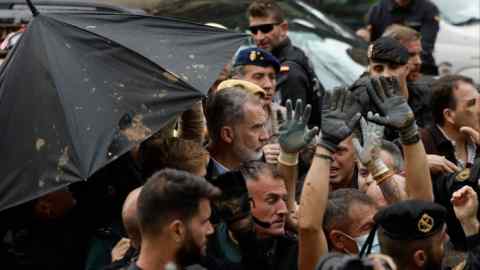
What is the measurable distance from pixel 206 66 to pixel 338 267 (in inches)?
79.0

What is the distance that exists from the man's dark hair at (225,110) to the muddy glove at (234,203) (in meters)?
1.14

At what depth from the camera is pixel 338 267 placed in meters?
5.57

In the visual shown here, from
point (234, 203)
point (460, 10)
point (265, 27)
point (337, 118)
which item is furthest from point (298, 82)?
point (460, 10)

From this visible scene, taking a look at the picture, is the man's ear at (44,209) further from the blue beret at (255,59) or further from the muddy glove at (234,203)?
the blue beret at (255,59)

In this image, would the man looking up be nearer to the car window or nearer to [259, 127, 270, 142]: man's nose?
[259, 127, 270, 142]: man's nose

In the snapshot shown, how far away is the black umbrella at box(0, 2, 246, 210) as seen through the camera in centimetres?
664

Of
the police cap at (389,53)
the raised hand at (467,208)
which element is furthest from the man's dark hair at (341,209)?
the police cap at (389,53)

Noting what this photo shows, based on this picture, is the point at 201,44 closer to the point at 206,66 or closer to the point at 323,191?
the point at 206,66

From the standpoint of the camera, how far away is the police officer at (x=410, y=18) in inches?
534

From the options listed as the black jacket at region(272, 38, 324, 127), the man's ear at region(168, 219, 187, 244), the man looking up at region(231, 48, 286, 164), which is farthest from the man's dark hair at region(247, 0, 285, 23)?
the man's ear at region(168, 219, 187, 244)

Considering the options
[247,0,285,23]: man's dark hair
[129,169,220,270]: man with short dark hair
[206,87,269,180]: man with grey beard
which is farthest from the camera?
[247,0,285,23]: man's dark hair

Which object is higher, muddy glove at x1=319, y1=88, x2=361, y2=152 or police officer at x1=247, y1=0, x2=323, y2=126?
muddy glove at x1=319, y1=88, x2=361, y2=152

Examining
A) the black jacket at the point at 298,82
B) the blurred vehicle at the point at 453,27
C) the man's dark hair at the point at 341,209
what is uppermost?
the man's dark hair at the point at 341,209

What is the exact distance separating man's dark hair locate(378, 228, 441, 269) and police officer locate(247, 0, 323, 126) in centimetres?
438
